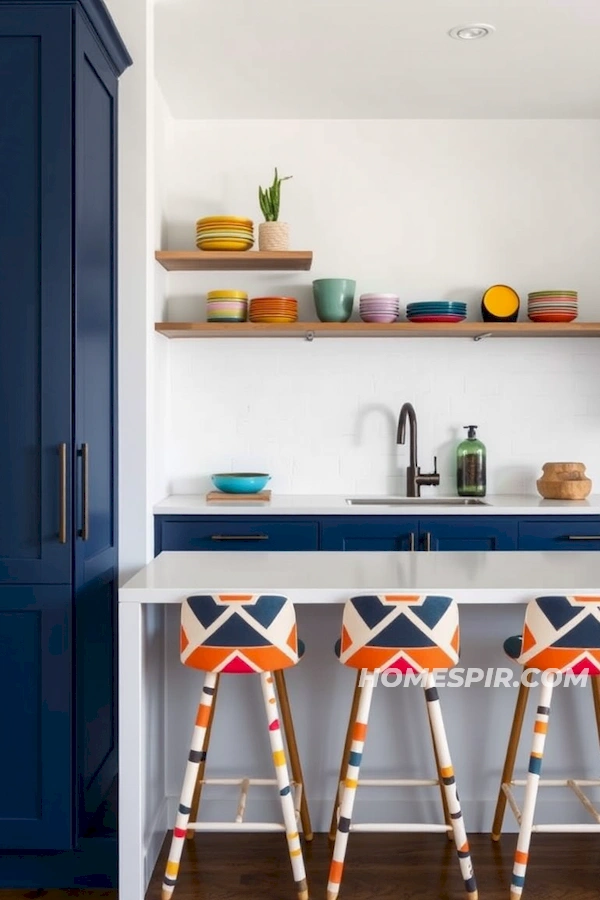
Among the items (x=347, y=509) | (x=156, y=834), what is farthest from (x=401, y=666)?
(x=347, y=509)

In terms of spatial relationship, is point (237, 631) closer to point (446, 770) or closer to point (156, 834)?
point (446, 770)

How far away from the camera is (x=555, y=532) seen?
387 centimetres

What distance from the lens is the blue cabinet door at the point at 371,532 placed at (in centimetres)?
382

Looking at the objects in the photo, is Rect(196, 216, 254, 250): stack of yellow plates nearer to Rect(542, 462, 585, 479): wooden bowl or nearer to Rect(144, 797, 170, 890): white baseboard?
Rect(542, 462, 585, 479): wooden bowl

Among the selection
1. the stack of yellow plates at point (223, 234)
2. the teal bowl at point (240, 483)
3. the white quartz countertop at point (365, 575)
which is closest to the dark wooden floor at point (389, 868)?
the white quartz countertop at point (365, 575)

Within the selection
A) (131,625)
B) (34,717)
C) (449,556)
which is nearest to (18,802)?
(34,717)

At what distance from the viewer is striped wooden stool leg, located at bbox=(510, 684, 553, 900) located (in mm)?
2393

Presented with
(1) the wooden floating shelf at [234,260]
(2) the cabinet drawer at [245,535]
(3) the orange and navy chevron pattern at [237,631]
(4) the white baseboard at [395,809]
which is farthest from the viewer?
(1) the wooden floating shelf at [234,260]

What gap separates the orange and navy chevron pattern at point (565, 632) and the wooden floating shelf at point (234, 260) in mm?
2173

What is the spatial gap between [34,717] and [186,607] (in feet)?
2.32

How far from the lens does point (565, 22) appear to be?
3.42 meters

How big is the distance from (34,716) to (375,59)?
9.08 ft

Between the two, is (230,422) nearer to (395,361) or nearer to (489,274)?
(395,361)

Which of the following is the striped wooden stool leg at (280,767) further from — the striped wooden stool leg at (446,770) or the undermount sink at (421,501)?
the undermount sink at (421,501)
